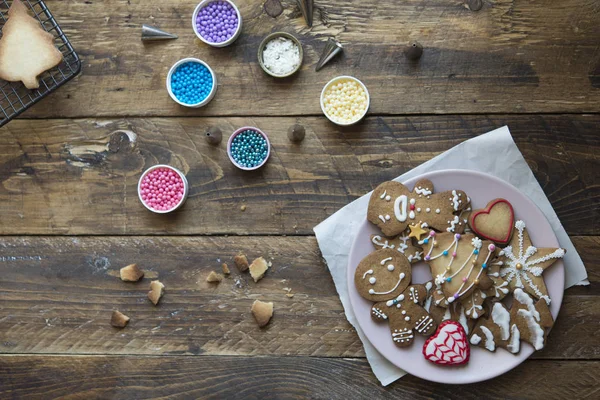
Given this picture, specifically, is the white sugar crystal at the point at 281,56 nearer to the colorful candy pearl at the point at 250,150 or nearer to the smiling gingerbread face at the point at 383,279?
the colorful candy pearl at the point at 250,150

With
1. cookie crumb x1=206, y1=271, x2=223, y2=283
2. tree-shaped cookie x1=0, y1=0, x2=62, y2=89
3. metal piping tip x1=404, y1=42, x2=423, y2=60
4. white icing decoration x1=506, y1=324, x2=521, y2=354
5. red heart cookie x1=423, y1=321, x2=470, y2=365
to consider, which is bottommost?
white icing decoration x1=506, y1=324, x2=521, y2=354

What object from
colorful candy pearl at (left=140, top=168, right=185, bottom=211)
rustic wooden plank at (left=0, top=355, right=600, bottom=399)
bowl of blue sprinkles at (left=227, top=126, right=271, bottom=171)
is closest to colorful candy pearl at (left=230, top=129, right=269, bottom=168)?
bowl of blue sprinkles at (left=227, top=126, right=271, bottom=171)

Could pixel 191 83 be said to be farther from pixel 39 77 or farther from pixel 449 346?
pixel 449 346

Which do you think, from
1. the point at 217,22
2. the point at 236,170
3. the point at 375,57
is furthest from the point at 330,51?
the point at 236,170

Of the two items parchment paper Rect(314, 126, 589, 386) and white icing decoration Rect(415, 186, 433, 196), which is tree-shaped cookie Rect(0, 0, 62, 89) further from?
white icing decoration Rect(415, 186, 433, 196)

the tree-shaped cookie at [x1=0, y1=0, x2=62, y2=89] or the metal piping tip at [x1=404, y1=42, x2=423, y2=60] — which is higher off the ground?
the tree-shaped cookie at [x1=0, y1=0, x2=62, y2=89]

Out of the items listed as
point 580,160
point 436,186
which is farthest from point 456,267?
point 580,160

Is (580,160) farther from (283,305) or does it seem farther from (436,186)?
(283,305)
